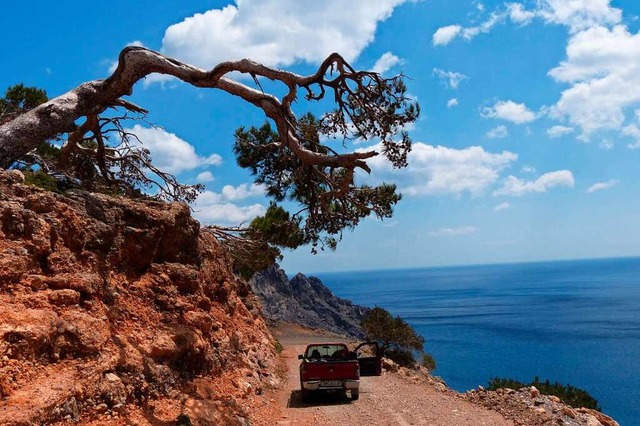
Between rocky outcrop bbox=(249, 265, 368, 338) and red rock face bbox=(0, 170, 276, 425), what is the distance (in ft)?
290

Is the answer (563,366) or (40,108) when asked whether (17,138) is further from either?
(563,366)

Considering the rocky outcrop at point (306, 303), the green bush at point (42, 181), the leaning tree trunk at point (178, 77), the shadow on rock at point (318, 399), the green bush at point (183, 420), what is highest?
the leaning tree trunk at point (178, 77)

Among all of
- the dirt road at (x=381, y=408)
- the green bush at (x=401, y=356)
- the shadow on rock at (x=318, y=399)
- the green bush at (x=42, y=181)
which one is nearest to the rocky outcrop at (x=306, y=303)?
the green bush at (x=401, y=356)

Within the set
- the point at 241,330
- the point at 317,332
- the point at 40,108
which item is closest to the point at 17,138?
the point at 40,108

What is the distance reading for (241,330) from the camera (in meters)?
18.7

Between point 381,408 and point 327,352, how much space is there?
13.7 feet

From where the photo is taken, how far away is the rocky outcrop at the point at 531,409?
13285 mm

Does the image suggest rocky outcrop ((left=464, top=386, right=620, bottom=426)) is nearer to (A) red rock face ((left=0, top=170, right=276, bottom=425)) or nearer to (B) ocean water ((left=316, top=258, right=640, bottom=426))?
(A) red rock face ((left=0, top=170, right=276, bottom=425))

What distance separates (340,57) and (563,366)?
8259 cm

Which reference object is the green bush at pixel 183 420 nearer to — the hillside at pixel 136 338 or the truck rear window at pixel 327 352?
Result: the hillside at pixel 136 338

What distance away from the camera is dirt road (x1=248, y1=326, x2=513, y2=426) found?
13312 mm

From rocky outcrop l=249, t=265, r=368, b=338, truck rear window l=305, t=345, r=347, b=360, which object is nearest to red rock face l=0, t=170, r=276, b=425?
truck rear window l=305, t=345, r=347, b=360

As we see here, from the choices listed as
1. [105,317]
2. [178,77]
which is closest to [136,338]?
[105,317]

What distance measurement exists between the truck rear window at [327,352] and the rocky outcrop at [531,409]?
4593mm
